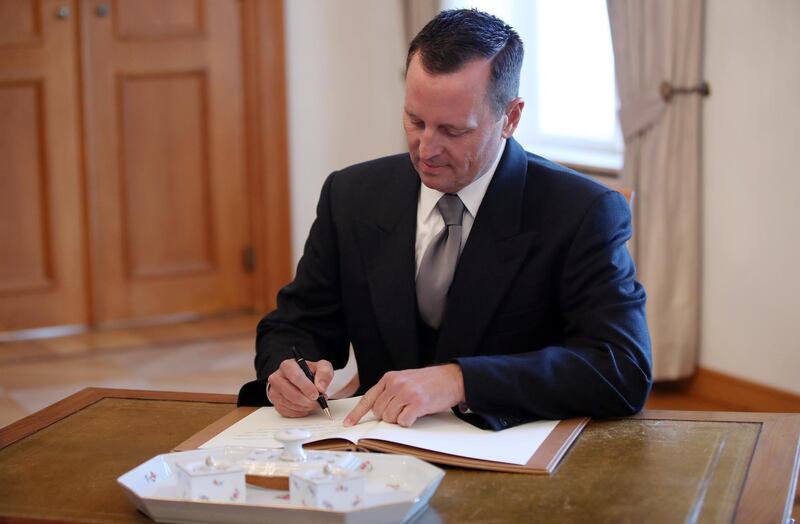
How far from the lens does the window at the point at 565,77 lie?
15.9 ft

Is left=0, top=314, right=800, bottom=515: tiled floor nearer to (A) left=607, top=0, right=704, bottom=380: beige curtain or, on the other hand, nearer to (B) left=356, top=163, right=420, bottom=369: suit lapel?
(A) left=607, top=0, right=704, bottom=380: beige curtain

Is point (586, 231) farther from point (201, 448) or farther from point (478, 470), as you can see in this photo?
point (201, 448)

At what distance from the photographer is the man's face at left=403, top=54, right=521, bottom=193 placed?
1.82 m

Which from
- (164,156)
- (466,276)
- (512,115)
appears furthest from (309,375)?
(164,156)

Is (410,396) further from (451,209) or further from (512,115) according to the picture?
(512,115)

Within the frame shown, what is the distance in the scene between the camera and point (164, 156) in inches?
208

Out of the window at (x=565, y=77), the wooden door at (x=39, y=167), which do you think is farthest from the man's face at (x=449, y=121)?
the wooden door at (x=39, y=167)

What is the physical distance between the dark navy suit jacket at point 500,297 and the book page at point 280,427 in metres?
0.09

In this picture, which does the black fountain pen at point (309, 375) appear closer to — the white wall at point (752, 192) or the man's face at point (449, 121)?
the man's face at point (449, 121)

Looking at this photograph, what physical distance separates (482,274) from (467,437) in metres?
0.42

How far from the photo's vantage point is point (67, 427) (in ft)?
5.61

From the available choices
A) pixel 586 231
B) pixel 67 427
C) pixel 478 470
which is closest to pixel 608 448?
pixel 478 470

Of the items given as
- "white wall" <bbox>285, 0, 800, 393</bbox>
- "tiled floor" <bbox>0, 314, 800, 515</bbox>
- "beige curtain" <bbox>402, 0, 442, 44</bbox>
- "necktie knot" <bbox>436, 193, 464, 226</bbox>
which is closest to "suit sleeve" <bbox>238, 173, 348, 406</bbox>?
"necktie knot" <bbox>436, 193, 464, 226</bbox>

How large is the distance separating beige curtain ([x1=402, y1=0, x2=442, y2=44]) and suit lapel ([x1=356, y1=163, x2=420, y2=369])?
10.2ft
